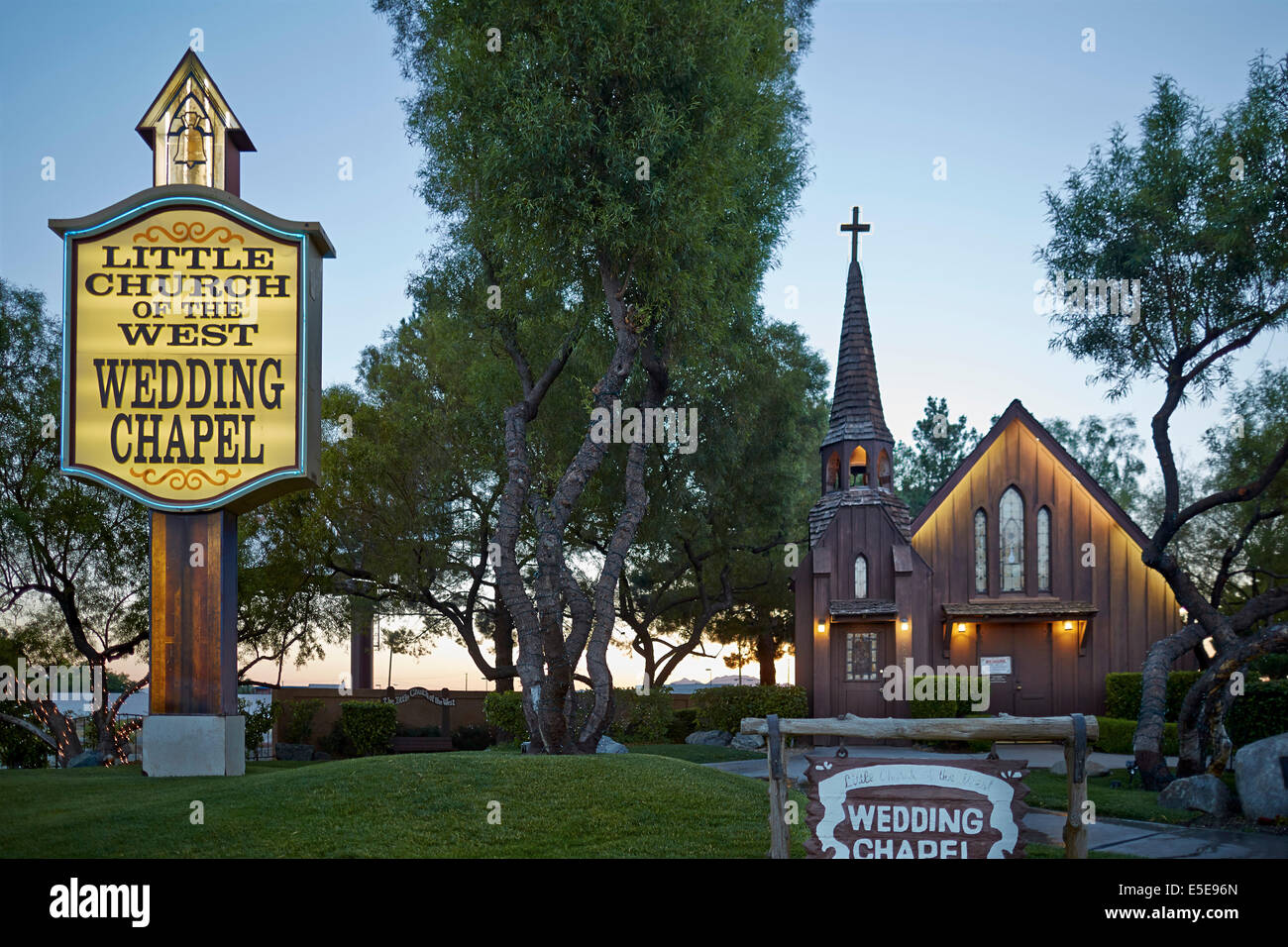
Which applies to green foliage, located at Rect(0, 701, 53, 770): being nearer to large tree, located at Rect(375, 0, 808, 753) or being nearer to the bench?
the bench

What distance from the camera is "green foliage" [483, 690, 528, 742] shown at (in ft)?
93.8

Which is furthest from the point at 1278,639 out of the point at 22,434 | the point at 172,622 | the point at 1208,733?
the point at 22,434

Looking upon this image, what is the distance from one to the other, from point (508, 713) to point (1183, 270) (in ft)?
63.9

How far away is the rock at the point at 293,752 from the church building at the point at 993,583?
575 inches

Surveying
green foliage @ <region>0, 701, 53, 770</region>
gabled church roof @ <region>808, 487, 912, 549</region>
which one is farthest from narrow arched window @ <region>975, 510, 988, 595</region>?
green foliage @ <region>0, 701, 53, 770</region>

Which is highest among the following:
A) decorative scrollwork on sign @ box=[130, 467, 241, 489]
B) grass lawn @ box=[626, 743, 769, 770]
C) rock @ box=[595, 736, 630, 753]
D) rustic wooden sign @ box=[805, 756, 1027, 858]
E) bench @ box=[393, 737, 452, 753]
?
decorative scrollwork on sign @ box=[130, 467, 241, 489]

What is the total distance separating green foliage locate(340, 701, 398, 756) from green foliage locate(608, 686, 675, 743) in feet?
21.0

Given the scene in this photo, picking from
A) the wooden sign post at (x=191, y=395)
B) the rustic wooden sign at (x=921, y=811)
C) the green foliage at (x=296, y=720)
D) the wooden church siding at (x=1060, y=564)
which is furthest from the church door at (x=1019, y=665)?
the rustic wooden sign at (x=921, y=811)

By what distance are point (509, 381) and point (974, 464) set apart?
585 inches

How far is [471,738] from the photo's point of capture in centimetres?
3366

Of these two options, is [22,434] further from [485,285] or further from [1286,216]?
[1286,216]

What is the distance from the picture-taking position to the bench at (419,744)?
1296 inches

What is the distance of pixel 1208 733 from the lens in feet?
57.1

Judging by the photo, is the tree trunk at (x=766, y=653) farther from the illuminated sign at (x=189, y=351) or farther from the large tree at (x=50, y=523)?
the illuminated sign at (x=189, y=351)
